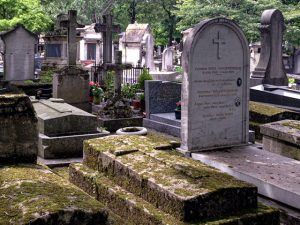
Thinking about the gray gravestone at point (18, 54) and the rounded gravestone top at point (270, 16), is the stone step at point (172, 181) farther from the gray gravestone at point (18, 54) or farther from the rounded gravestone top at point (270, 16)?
the gray gravestone at point (18, 54)

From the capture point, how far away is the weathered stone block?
13.1ft

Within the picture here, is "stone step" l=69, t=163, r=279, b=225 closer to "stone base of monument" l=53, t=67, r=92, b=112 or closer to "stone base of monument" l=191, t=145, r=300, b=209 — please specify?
"stone base of monument" l=191, t=145, r=300, b=209

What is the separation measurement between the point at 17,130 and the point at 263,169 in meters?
3.18

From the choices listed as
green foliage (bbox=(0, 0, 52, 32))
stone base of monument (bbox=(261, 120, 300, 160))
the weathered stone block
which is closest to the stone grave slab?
stone base of monument (bbox=(261, 120, 300, 160))

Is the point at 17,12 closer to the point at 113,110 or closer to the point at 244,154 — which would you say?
the point at 113,110

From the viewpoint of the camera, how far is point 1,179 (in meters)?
3.46

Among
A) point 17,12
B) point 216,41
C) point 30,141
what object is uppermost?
point 17,12

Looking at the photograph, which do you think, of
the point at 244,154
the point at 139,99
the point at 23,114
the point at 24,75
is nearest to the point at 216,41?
the point at 244,154

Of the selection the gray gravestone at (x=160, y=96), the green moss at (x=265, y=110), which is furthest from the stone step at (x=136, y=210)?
the gray gravestone at (x=160, y=96)

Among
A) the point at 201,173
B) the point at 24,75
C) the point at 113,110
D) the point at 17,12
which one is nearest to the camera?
the point at 201,173

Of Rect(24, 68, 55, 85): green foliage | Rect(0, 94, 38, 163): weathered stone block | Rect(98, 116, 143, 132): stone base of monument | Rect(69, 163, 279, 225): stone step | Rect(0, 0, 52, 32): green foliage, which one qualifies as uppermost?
Rect(0, 0, 52, 32): green foliage

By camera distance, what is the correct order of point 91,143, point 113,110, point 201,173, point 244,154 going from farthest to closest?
point 113,110
point 244,154
point 91,143
point 201,173

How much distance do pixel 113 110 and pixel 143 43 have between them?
1850 cm

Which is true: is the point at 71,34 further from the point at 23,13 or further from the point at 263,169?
the point at 23,13
